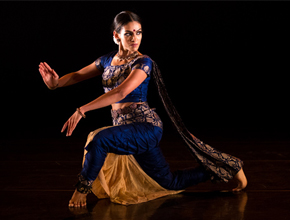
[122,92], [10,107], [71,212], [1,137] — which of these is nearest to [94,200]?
[71,212]

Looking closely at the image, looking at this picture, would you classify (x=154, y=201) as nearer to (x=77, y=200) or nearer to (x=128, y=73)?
(x=77, y=200)

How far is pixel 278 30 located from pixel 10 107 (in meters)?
4.09

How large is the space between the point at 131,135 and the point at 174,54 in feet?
14.4

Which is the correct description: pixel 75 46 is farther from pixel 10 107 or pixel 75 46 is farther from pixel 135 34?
pixel 135 34

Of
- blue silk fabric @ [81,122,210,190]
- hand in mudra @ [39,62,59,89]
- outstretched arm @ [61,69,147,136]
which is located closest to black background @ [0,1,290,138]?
blue silk fabric @ [81,122,210,190]

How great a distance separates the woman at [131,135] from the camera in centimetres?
233

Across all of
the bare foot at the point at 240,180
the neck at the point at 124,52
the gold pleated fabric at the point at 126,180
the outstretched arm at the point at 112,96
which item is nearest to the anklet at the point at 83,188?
the gold pleated fabric at the point at 126,180

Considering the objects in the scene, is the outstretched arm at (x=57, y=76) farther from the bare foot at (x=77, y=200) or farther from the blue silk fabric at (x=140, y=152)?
the bare foot at (x=77, y=200)

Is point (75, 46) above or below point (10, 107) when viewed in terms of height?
above

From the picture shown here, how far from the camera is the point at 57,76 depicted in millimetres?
2564

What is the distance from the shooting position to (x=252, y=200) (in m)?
2.50

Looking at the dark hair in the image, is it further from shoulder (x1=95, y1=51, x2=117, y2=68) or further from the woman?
shoulder (x1=95, y1=51, x2=117, y2=68)

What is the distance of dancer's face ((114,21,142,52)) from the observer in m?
2.51

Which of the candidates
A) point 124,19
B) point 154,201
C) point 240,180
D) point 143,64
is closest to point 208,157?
point 240,180
